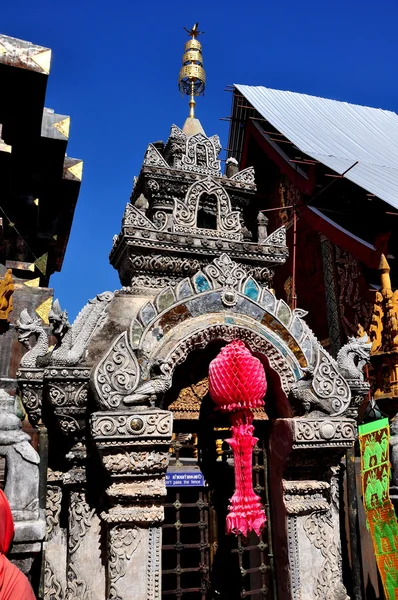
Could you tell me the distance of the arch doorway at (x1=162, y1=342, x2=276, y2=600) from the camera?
5910 millimetres

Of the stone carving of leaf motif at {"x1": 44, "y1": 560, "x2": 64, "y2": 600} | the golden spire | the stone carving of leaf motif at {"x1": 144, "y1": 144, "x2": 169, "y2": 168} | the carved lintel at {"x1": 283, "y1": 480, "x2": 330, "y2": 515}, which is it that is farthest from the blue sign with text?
the golden spire

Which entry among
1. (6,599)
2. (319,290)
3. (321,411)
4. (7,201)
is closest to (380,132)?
(319,290)

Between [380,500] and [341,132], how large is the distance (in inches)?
490

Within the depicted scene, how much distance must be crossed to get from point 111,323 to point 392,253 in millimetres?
7449

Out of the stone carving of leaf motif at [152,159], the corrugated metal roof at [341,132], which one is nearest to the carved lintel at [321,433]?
the stone carving of leaf motif at [152,159]

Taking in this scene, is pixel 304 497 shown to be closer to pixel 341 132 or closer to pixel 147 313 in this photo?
pixel 147 313

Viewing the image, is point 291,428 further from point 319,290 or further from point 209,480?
point 319,290

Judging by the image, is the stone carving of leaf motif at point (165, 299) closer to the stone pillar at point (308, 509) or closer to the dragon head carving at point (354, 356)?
the stone pillar at point (308, 509)

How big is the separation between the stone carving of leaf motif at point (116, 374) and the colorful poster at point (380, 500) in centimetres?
322

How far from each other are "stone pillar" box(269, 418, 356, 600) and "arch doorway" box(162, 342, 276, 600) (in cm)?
40

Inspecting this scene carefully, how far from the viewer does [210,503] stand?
630cm

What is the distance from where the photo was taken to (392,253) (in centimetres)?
1093

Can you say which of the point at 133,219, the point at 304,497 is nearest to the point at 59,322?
the point at 133,219

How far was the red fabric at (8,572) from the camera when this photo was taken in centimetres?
362
